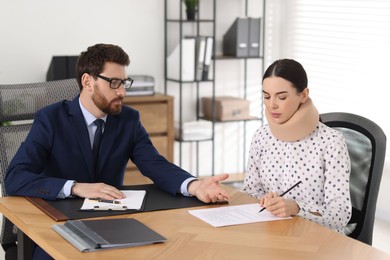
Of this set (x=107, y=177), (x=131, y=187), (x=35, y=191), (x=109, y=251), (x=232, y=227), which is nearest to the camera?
(x=109, y=251)

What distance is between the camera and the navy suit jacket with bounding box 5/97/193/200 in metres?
2.68

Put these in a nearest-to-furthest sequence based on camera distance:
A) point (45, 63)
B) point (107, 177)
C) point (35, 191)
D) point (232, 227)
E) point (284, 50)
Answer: point (232, 227) < point (35, 191) < point (107, 177) < point (45, 63) < point (284, 50)

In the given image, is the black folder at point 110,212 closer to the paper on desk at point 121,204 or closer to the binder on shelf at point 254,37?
A: the paper on desk at point 121,204

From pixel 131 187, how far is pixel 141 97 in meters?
2.25

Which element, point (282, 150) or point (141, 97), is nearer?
point (282, 150)

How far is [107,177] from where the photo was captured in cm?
293

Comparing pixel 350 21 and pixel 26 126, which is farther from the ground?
pixel 350 21

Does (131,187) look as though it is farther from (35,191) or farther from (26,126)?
(26,126)

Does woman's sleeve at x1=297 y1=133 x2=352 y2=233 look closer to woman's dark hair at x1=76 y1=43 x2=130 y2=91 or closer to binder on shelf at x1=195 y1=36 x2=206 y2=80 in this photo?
woman's dark hair at x1=76 y1=43 x2=130 y2=91

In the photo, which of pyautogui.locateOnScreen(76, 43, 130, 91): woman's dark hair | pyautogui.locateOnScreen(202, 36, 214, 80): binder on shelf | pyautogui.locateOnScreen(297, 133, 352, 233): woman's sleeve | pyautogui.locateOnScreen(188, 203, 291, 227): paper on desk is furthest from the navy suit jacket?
pyautogui.locateOnScreen(202, 36, 214, 80): binder on shelf

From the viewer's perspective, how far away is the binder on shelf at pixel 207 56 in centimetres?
522

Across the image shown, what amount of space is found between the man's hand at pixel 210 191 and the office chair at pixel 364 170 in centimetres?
60

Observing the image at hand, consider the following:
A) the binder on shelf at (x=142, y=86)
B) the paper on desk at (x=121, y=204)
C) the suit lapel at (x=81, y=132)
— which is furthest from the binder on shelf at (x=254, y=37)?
the paper on desk at (x=121, y=204)

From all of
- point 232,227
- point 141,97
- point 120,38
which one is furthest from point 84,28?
point 232,227
